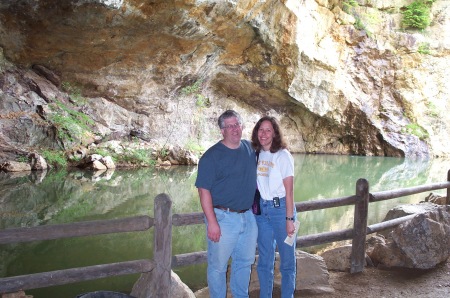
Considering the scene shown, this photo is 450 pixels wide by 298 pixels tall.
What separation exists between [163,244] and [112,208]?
5.25 metres

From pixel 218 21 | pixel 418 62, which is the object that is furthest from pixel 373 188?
pixel 418 62

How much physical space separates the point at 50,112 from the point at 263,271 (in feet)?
48.5

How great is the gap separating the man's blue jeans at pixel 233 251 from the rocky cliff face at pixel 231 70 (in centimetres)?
1196

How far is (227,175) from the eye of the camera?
10.1 ft

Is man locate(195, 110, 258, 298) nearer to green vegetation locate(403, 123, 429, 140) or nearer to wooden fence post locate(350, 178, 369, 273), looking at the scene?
wooden fence post locate(350, 178, 369, 273)

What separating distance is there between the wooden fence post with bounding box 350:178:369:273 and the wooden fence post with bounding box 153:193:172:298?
2439 millimetres

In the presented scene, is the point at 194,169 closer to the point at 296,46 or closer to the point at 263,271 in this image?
the point at 296,46

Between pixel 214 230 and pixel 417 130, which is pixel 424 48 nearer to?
pixel 417 130

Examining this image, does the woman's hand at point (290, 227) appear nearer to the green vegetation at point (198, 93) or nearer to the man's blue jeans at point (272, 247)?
the man's blue jeans at point (272, 247)

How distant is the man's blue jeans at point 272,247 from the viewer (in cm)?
341

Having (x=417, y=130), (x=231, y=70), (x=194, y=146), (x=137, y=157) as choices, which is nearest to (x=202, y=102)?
(x=231, y=70)

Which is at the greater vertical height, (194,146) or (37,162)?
(194,146)

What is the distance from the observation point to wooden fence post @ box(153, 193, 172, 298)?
346 cm

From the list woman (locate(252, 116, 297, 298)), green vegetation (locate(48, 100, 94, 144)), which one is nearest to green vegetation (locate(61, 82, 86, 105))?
green vegetation (locate(48, 100, 94, 144))
